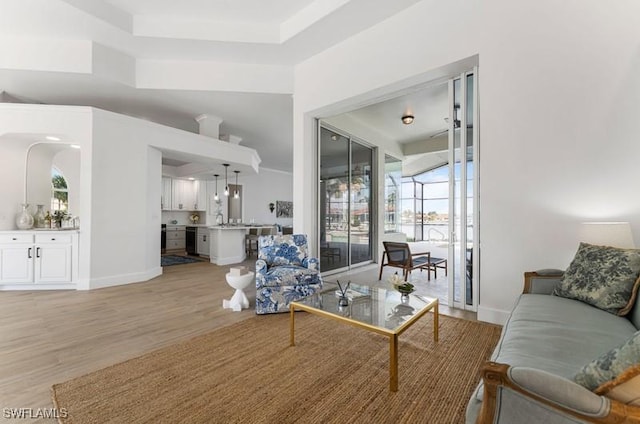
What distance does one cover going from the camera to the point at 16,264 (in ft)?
13.4

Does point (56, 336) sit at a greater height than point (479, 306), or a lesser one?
lesser

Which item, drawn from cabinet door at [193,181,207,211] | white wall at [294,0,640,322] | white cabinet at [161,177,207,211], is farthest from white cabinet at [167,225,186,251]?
white wall at [294,0,640,322]

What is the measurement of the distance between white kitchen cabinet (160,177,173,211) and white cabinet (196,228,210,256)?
1802mm

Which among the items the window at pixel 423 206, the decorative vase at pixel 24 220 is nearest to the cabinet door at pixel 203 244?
the decorative vase at pixel 24 220

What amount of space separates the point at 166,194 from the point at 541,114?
9.35 metres

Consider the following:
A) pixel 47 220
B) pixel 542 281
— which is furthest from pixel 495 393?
pixel 47 220

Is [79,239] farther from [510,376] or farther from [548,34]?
[548,34]

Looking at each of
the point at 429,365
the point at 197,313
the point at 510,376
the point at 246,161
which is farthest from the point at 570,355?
the point at 246,161

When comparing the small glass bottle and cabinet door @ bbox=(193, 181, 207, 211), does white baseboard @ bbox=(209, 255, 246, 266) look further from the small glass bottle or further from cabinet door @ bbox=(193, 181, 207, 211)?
cabinet door @ bbox=(193, 181, 207, 211)

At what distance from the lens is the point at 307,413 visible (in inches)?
60.7

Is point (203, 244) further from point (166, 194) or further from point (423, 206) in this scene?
point (423, 206)

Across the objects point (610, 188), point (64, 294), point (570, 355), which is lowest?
point (64, 294)

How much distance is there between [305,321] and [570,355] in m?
2.14

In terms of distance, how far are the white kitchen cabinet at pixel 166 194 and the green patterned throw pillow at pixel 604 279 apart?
946 centimetres
